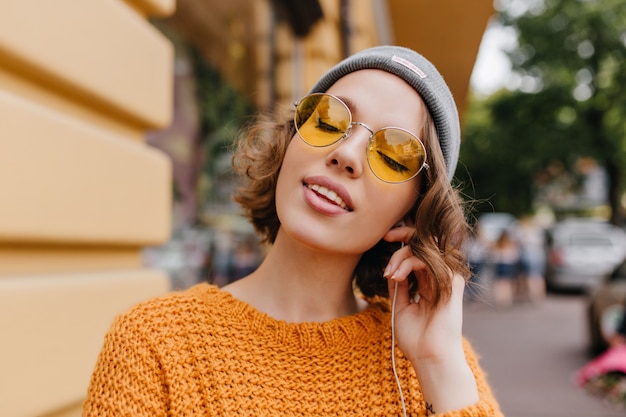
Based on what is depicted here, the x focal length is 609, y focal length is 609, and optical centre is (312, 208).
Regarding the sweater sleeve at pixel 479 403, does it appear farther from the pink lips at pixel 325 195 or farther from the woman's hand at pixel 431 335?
the pink lips at pixel 325 195

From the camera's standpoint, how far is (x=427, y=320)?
1637mm

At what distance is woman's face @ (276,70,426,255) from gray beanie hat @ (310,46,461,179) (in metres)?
0.02

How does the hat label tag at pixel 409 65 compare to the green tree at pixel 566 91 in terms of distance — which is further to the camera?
the green tree at pixel 566 91

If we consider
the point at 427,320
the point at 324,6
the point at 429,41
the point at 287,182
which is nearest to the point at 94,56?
the point at 287,182

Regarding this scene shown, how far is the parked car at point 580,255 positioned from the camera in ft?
50.3

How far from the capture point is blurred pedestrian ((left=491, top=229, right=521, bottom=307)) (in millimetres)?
13500

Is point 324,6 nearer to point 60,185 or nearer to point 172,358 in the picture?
point 60,185

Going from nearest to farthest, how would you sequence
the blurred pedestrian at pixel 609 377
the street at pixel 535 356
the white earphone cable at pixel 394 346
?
the white earphone cable at pixel 394 346 → the blurred pedestrian at pixel 609 377 → the street at pixel 535 356

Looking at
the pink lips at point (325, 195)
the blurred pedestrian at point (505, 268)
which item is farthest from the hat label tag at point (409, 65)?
the blurred pedestrian at point (505, 268)

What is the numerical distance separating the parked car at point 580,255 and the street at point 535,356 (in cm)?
160

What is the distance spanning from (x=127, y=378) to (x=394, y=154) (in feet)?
2.81

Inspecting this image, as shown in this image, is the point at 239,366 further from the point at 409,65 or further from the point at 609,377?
the point at 609,377

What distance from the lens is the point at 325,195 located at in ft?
5.04

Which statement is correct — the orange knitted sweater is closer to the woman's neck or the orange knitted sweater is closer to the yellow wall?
the woman's neck
